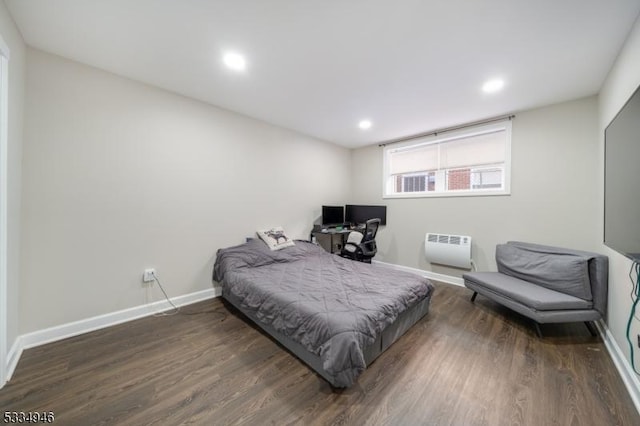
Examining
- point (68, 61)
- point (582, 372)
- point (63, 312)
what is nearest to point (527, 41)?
point (582, 372)

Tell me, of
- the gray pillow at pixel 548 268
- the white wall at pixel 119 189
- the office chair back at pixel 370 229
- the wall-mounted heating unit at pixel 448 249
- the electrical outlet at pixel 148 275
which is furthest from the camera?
the office chair back at pixel 370 229

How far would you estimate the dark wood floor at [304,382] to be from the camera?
55.2 inches

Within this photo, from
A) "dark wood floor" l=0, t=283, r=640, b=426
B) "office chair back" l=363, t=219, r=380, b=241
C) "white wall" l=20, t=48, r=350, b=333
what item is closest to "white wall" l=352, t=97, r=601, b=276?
"office chair back" l=363, t=219, r=380, b=241

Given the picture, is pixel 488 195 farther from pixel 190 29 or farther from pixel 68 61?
pixel 68 61

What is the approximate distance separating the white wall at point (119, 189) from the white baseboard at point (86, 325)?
6cm

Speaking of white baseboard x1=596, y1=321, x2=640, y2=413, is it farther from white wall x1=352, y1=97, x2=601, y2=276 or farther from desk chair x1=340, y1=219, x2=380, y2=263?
desk chair x1=340, y1=219, x2=380, y2=263

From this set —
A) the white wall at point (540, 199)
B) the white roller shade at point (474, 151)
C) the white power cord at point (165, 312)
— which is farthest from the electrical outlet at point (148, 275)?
the white roller shade at point (474, 151)

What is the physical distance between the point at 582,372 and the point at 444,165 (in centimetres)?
299

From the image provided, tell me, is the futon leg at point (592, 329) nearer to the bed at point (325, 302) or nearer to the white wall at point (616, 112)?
the white wall at point (616, 112)

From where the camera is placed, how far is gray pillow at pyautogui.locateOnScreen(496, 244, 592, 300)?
7.61 ft

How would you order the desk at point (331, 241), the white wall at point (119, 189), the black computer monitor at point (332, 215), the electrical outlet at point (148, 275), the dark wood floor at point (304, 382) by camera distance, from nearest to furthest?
the dark wood floor at point (304, 382), the white wall at point (119, 189), the electrical outlet at point (148, 275), the black computer monitor at point (332, 215), the desk at point (331, 241)

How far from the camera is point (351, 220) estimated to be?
4.94 meters

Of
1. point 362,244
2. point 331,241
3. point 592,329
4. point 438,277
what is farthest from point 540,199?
point 331,241

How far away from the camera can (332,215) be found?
4664mm
